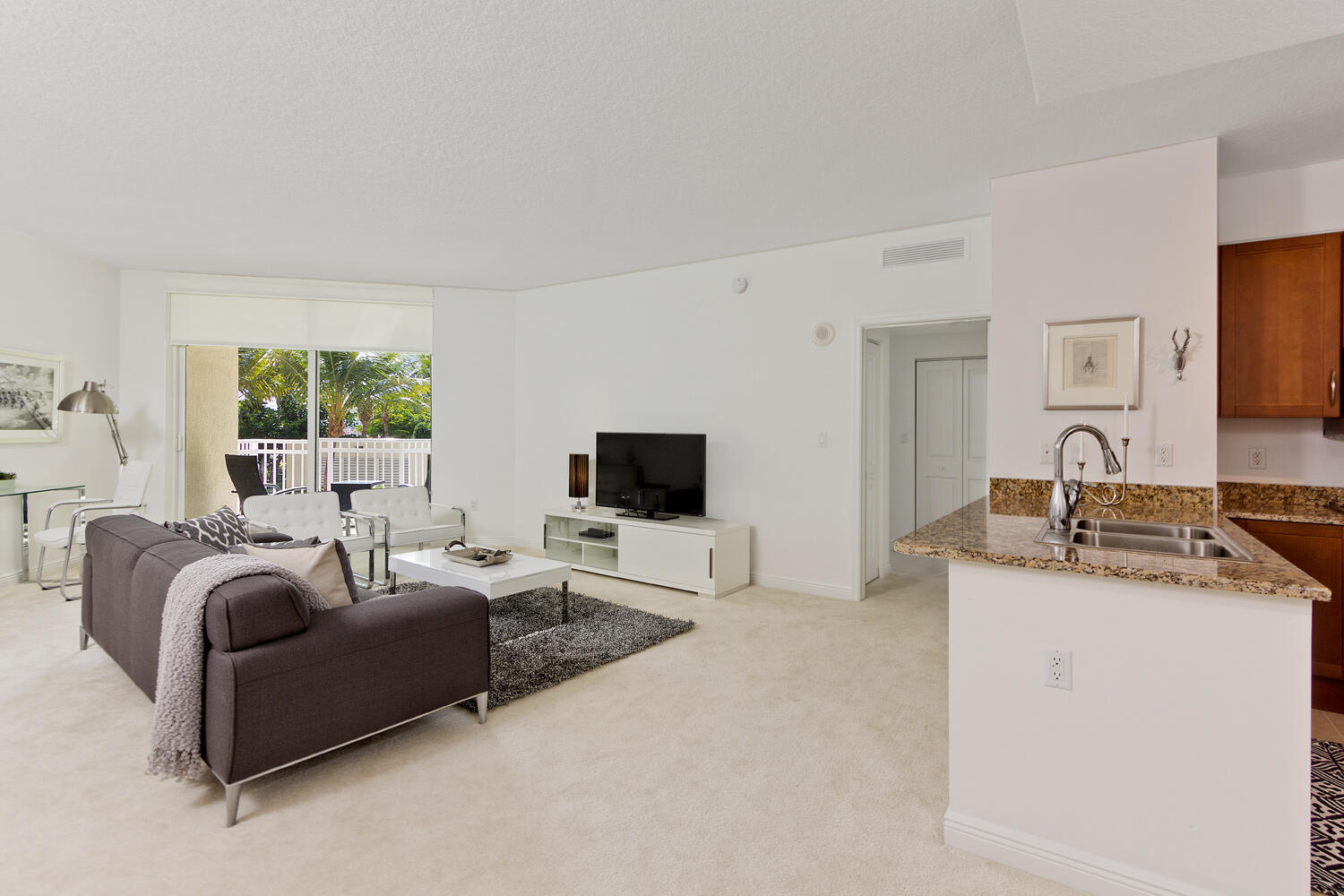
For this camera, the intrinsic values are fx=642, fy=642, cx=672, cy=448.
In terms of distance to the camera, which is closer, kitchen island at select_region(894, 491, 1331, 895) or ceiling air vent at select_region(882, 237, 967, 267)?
kitchen island at select_region(894, 491, 1331, 895)

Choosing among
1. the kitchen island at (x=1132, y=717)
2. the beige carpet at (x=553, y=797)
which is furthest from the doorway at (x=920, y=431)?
the kitchen island at (x=1132, y=717)

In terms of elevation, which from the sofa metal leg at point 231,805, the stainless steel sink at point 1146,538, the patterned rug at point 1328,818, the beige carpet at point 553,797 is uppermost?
the stainless steel sink at point 1146,538

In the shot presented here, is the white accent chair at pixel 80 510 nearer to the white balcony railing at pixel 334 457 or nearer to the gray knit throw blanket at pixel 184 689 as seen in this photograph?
the white balcony railing at pixel 334 457

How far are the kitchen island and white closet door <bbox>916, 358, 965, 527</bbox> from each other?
366 centimetres

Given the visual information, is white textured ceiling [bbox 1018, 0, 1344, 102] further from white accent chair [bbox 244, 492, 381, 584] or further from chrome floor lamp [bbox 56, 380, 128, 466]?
chrome floor lamp [bbox 56, 380, 128, 466]

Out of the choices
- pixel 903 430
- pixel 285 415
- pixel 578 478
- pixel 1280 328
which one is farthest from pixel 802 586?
pixel 285 415

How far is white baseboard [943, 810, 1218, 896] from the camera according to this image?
67.3 inches

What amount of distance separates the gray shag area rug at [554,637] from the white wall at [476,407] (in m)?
1.90

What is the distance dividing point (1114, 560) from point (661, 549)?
3.39m

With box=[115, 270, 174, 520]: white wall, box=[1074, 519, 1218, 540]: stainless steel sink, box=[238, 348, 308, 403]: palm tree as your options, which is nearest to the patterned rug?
box=[1074, 519, 1218, 540]: stainless steel sink

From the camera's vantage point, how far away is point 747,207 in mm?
3959

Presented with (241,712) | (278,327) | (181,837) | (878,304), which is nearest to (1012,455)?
(878,304)

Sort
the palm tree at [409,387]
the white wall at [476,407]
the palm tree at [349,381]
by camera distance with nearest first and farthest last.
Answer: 1. the palm tree at [349,381]
2. the white wall at [476,407]
3. the palm tree at [409,387]

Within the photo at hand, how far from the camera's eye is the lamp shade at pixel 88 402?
476 cm
